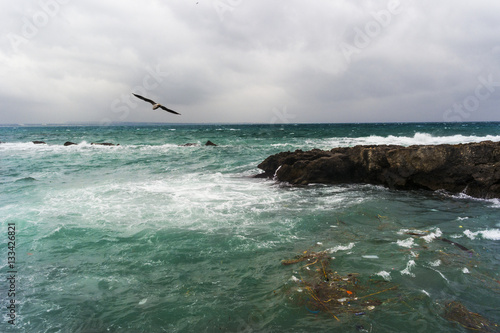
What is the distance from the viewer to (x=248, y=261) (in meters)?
5.27

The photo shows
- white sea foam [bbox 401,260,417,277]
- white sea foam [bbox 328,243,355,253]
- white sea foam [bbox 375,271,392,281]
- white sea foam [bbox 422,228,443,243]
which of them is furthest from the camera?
white sea foam [bbox 422,228,443,243]

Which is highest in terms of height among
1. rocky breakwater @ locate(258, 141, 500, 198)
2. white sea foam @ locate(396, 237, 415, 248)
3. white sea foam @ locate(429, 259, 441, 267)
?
rocky breakwater @ locate(258, 141, 500, 198)

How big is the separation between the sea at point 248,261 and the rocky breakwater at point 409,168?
59 cm

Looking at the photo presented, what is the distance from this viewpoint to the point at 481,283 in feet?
14.1

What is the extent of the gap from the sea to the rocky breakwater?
0.59m

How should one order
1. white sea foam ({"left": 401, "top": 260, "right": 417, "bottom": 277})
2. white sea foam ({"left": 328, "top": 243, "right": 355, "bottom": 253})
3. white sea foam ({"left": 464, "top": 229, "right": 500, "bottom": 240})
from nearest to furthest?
white sea foam ({"left": 401, "top": 260, "right": 417, "bottom": 277}), white sea foam ({"left": 328, "top": 243, "right": 355, "bottom": 253}), white sea foam ({"left": 464, "top": 229, "right": 500, "bottom": 240})

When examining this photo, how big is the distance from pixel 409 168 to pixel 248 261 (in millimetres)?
8094

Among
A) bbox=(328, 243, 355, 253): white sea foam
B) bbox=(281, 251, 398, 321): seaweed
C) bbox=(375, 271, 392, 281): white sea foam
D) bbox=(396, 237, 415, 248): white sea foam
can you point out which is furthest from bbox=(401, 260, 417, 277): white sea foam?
bbox=(328, 243, 355, 253): white sea foam

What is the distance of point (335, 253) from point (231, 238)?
2257mm

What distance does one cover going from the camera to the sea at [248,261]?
148 inches

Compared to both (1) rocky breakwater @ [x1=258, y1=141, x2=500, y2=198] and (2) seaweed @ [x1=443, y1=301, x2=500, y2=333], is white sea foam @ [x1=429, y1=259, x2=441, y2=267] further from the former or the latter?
(1) rocky breakwater @ [x1=258, y1=141, x2=500, y2=198]

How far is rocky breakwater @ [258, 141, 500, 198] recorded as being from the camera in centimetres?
948

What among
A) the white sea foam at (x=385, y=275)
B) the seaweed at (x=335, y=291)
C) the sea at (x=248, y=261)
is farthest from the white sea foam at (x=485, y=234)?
the seaweed at (x=335, y=291)

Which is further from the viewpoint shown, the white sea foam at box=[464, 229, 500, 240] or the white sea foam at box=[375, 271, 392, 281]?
the white sea foam at box=[464, 229, 500, 240]
